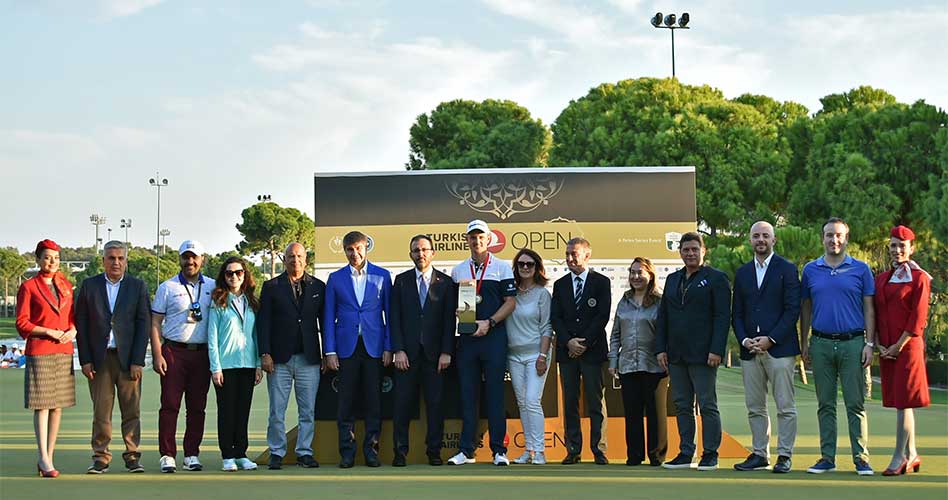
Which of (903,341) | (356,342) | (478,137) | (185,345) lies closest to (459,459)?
(356,342)

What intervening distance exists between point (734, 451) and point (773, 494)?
1981 mm

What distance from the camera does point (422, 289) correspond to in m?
7.69

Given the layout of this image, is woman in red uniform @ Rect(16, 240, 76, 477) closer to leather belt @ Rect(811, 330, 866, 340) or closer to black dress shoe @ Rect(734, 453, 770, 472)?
black dress shoe @ Rect(734, 453, 770, 472)

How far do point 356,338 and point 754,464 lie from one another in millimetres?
2817

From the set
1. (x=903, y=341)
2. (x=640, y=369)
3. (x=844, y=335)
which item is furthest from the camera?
(x=640, y=369)

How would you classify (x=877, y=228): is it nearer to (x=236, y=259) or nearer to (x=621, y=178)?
(x=621, y=178)

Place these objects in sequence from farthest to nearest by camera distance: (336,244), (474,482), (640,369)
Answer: (336,244) → (640,369) → (474,482)

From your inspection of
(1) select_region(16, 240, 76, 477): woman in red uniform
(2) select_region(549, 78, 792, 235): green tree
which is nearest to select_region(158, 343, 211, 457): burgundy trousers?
(1) select_region(16, 240, 76, 477): woman in red uniform

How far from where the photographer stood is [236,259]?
24.4 ft

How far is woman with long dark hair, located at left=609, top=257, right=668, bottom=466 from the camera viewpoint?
7.55 meters

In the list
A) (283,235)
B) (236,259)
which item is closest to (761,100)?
(236,259)

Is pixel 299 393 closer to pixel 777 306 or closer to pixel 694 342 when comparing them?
pixel 694 342

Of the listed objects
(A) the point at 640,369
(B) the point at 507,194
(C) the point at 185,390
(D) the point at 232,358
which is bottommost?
(C) the point at 185,390

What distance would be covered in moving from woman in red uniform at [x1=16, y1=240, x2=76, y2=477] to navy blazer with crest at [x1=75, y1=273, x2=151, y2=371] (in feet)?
0.33
